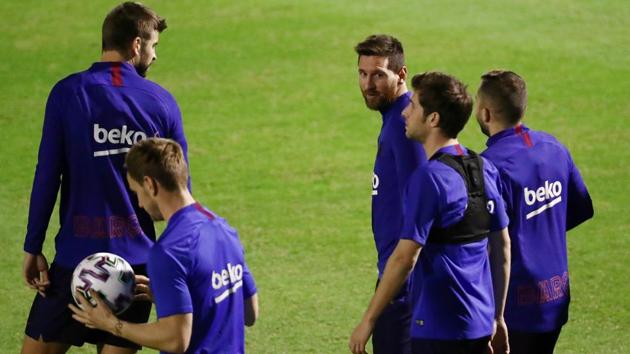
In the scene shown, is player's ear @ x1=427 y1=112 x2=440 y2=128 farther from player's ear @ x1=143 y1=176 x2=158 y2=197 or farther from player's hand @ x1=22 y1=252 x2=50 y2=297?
player's hand @ x1=22 y1=252 x2=50 y2=297

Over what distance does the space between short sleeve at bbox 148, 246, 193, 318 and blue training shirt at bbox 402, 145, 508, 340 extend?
113cm

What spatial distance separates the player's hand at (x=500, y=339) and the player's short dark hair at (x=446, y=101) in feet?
3.26

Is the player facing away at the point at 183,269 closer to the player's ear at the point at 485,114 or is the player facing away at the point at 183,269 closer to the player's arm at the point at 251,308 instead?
the player's arm at the point at 251,308

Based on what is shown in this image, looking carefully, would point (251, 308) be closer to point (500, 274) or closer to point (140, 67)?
point (500, 274)

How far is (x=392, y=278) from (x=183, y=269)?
42.7 inches

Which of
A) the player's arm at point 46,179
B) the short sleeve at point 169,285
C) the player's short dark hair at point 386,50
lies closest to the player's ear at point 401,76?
the player's short dark hair at point 386,50

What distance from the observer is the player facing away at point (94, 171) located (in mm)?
6160

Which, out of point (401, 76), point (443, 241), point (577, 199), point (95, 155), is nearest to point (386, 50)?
point (401, 76)

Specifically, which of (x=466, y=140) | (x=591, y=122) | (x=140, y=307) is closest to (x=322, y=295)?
(x=140, y=307)

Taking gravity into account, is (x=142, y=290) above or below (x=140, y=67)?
below

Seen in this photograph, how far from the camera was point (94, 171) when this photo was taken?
20.3ft

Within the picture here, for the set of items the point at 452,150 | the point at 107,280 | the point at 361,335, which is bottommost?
the point at 361,335

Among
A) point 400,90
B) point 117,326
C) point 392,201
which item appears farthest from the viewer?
point 400,90

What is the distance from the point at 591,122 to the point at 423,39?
3338mm
